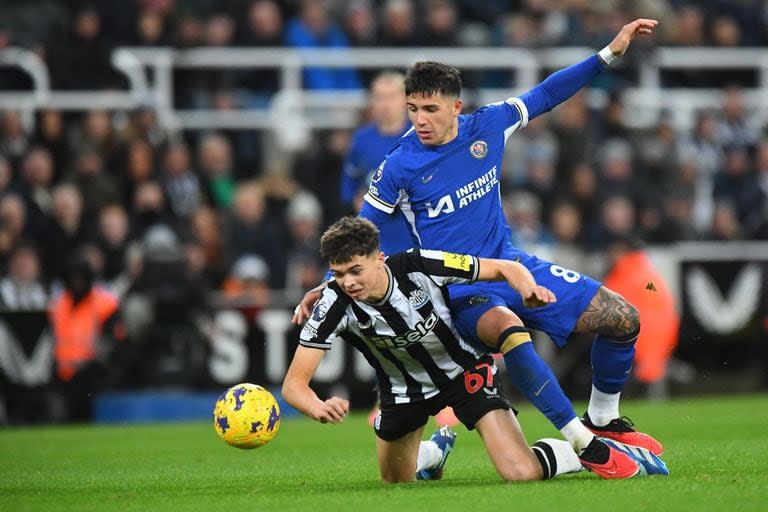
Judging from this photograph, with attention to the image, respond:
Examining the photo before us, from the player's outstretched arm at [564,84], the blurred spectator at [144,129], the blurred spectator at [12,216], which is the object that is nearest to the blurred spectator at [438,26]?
the blurred spectator at [144,129]

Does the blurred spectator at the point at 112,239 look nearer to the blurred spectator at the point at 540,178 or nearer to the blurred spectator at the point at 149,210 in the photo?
the blurred spectator at the point at 149,210

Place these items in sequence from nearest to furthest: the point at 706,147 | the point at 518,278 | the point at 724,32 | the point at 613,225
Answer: the point at 518,278 < the point at 613,225 < the point at 706,147 < the point at 724,32

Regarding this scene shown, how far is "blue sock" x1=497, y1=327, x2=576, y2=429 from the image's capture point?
756 centimetres

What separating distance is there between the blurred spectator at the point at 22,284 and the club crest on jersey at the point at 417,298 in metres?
7.56

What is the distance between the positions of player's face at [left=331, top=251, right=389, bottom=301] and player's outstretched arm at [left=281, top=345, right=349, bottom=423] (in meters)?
A: 0.38

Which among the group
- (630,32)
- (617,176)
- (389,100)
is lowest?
(617,176)

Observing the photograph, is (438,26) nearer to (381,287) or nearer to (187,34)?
(187,34)

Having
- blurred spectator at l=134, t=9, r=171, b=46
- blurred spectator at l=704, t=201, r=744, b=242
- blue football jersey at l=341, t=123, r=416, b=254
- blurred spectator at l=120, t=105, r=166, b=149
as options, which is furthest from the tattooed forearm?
blurred spectator at l=134, t=9, r=171, b=46

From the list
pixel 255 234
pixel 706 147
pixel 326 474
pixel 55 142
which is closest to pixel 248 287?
pixel 255 234

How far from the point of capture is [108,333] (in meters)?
14.3

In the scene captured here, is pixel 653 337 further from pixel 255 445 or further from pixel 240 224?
pixel 255 445

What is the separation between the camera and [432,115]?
7.98 meters

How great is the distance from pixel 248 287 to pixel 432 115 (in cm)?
710

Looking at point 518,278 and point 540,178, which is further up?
point 518,278
